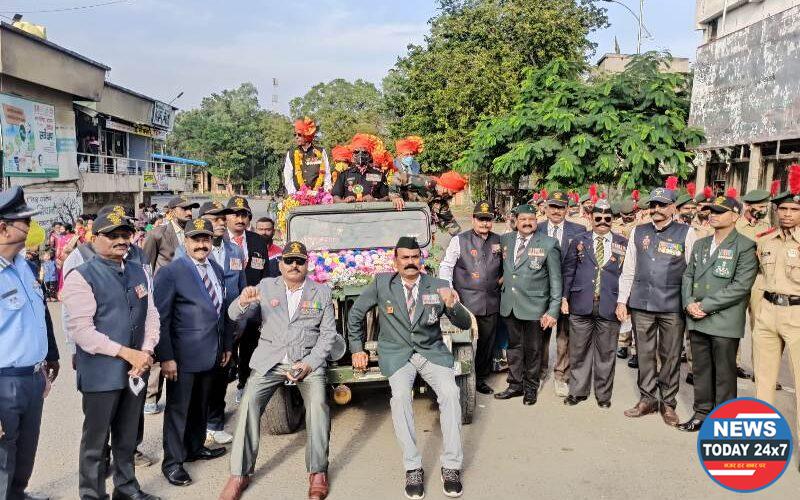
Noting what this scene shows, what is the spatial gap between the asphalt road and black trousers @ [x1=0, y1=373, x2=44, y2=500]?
2.59 ft

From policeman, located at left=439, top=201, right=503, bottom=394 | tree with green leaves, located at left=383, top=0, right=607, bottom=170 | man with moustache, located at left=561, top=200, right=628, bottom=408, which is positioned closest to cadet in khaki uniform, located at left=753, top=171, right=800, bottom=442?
man with moustache, located at left=561, top=200, right=628, bottom=408

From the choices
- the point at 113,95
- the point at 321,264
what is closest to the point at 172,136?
the point at 113,95

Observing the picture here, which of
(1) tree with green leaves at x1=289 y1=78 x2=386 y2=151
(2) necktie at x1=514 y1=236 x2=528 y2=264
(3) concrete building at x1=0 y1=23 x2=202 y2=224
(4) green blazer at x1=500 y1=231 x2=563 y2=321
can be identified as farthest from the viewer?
(1) tree with green leaves at x1=289 y1=78 x2=386 y2=151

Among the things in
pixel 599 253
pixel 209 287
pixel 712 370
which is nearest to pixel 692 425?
pixel 712 370

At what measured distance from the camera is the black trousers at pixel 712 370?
202 inches

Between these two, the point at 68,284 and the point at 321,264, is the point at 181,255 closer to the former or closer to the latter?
the point at 68,284

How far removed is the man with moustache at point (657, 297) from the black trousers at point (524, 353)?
0.81 m

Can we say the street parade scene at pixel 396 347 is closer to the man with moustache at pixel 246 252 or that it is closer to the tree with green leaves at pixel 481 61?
the man with moustache at pixel 246 252

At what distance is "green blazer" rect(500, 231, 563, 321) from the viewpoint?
587cm

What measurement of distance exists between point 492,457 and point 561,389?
5.82ft

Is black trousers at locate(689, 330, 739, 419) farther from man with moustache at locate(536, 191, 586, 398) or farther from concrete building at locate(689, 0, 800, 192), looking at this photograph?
concrete building at locate(689, 0, 800, 192)

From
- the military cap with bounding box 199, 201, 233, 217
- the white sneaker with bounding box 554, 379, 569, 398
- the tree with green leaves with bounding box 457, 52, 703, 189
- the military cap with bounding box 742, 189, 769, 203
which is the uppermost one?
the tree with green leaves with bounding box 457, 52, 703, 189

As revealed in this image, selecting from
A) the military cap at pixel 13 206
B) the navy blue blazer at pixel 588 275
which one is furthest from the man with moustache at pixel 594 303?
the military cap at pixel 13 206

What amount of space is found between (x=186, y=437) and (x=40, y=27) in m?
20.1
